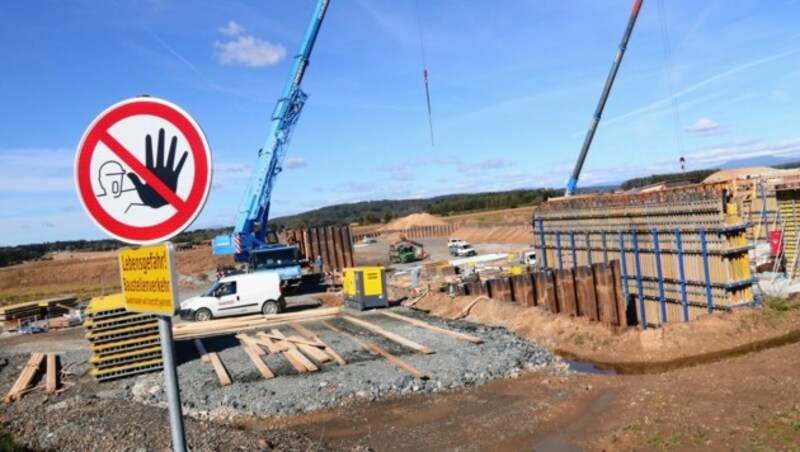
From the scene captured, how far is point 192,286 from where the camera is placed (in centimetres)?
4416

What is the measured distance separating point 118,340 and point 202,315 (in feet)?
29.3

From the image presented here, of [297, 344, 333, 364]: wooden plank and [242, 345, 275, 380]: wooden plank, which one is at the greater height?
[242, 345, 275, 380]: wooden plank

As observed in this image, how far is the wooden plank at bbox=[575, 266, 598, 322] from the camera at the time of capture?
830 inches

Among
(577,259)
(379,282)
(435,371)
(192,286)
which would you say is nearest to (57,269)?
(192,286)

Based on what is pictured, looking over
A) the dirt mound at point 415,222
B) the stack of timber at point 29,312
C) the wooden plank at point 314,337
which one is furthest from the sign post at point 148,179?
the dirt mound at point 415,222

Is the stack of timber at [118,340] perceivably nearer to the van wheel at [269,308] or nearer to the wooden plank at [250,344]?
the wooden plank at [250,344]

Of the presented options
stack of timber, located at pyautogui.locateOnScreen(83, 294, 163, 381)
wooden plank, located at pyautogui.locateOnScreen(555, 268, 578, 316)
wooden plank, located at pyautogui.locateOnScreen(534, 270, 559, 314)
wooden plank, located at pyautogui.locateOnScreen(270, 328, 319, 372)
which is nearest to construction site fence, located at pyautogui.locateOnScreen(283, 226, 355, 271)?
wooden plank, located at pyautogui.locateOnScreen(534, 270, 559, 314)

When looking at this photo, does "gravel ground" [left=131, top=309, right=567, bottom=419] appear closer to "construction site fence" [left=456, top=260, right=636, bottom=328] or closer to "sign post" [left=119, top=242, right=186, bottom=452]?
"construction site fence" [left=456, top=260, right=636, bottom=328]

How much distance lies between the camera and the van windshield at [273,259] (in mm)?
31406

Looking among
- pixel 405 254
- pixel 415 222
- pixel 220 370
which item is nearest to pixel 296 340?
pixel 220 370

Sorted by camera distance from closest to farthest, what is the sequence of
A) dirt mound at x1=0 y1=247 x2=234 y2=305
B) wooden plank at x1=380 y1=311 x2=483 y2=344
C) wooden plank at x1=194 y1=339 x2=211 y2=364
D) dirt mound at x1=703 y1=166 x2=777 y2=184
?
wooden plank at x1=194 y1=339 x2=211 y2=364 → wooden plank at x1=380 y1=311 x2=483 y2=344 → dirt mound at x1=703 y1=166 x2=777 y2=184 → dirt mound at x1=0 y1=247 x2=234 y2=305

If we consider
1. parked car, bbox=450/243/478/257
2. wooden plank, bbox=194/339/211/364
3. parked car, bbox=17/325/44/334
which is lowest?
parked car, bbox=450/243/478/257

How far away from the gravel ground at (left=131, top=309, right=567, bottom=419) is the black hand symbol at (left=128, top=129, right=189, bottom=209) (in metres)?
9.23

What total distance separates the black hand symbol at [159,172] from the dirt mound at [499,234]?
6530 cm
